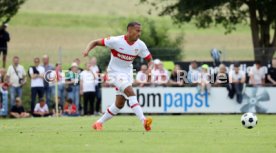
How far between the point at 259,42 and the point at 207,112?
10.1 m

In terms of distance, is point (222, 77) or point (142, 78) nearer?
point (222, 77)

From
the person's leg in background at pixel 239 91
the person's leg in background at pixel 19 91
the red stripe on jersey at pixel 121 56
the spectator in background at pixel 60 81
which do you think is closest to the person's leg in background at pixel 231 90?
the person's leg in background at pixel 239 91

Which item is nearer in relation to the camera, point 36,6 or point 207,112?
point 207,112

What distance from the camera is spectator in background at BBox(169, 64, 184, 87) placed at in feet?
102

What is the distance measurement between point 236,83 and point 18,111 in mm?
8047

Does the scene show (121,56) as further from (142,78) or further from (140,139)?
(142,78)

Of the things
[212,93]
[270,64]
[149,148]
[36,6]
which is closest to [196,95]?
[212,93]

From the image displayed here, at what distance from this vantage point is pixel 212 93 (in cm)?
3073

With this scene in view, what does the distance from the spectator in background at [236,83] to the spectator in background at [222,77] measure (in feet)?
0.68

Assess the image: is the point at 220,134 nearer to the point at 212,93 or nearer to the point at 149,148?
the point at 149,148

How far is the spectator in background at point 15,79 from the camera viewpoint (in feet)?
99.9

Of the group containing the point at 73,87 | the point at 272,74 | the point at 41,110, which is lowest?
the point at 41,110

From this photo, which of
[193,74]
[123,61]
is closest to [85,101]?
[193,74]

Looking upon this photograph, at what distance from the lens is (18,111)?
1186 inches
